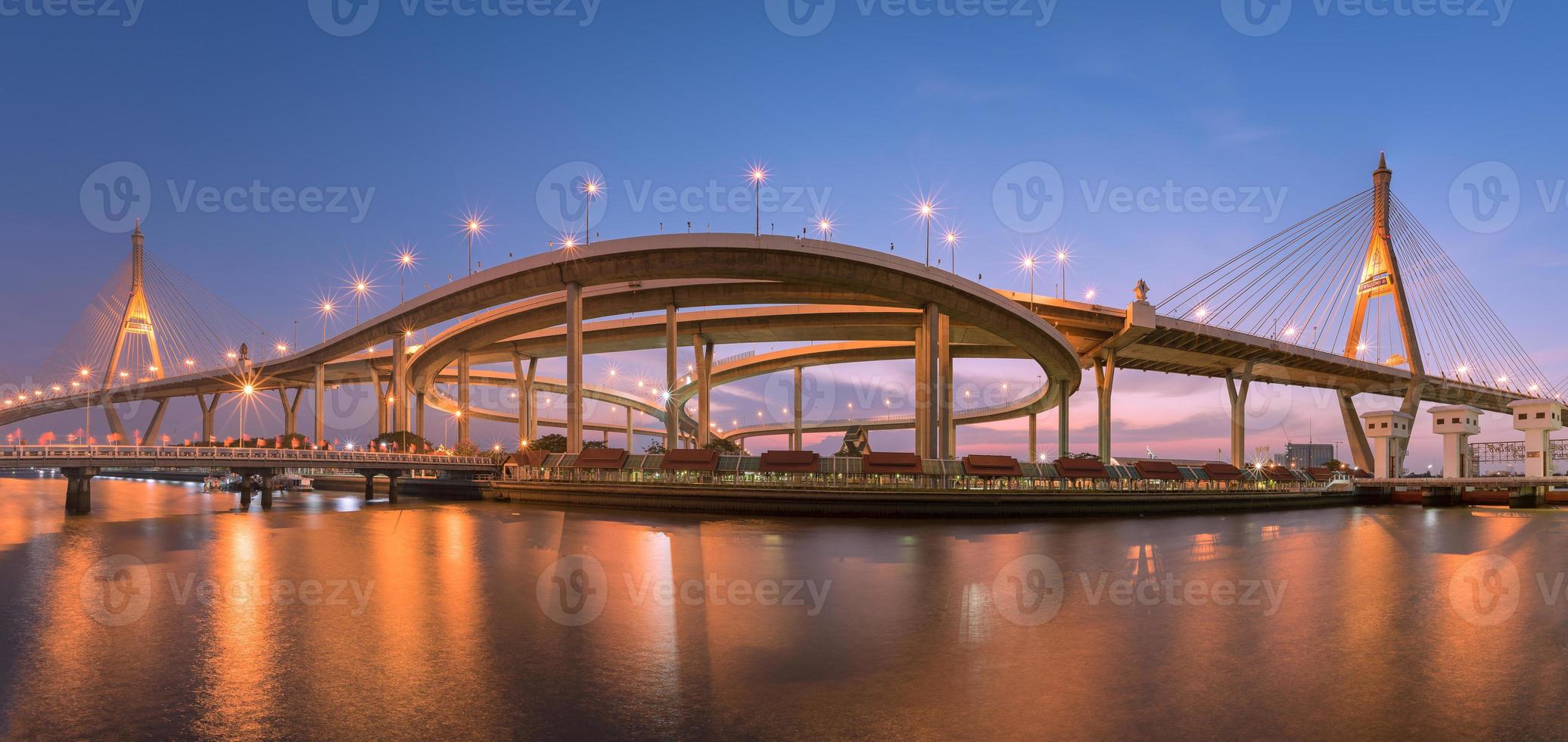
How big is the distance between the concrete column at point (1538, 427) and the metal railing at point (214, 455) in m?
78.8

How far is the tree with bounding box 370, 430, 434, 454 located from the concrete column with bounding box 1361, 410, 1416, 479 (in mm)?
85366

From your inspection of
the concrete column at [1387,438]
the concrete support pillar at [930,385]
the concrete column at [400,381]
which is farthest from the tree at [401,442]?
the concrete column at [1387,438]

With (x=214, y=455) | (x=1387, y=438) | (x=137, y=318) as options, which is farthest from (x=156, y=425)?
(x=1387, y=438)

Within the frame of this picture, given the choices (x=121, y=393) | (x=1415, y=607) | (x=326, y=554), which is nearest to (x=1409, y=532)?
(x=1415, y=607)

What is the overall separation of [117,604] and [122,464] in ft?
108

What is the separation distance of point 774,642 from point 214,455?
47.0 meters

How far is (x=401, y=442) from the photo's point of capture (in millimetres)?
72688

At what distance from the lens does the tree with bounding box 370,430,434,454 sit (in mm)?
71375

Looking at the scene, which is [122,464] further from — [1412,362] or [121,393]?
[1412,362]

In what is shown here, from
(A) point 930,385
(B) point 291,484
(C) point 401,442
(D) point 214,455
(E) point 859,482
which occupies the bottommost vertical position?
(B) point 291,484

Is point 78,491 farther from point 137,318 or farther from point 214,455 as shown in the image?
point 137,318

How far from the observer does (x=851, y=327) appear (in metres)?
69.4

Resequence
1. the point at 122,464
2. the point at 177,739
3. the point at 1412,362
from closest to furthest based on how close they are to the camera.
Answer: the point at 177,739 → the point at 122,464 → the point at 1412,362

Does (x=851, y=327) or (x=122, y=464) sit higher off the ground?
(x=851, y=327)
